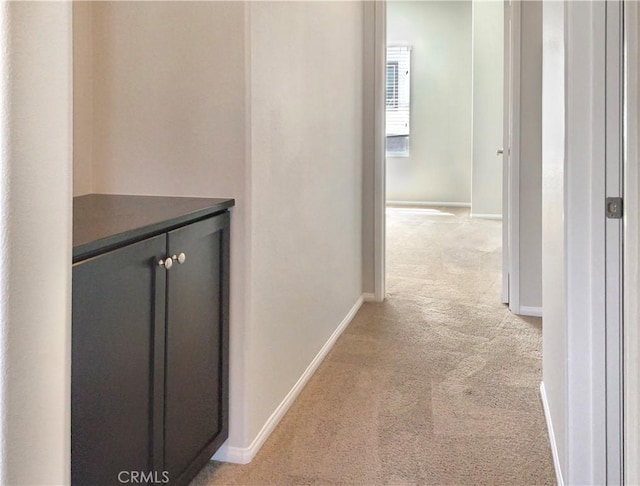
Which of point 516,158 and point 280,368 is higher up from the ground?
point 516,158

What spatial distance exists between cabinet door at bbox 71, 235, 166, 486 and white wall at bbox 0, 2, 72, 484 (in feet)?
1.42

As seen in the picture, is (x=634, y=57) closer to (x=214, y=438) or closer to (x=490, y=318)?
(x=214, y=438)

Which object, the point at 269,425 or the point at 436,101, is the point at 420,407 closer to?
the point at 269,425

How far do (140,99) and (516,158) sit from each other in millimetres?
2384

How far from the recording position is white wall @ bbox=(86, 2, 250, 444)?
1.82 m

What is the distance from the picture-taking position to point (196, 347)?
1695mm

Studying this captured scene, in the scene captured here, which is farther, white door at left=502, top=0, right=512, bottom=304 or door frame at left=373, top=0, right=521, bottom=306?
white door at left=502, top=0, right=512, bottom=304

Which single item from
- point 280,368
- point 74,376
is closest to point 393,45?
point 280,368

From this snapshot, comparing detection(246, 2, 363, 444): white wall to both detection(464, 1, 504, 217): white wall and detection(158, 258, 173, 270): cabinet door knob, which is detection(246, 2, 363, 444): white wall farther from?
detection(464, 1, 504, 217): white wall

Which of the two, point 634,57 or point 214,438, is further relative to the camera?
point 214,438

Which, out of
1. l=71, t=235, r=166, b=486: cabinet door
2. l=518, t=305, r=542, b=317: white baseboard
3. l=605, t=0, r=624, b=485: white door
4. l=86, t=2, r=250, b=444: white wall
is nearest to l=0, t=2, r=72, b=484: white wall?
l=71, t=235, r=166, b=486: cabinet door

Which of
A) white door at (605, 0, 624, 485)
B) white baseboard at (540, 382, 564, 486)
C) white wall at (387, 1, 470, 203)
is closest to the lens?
white door at (605, 0, 624, 485)

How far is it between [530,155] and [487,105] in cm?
450

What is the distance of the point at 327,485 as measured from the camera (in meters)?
1.81
